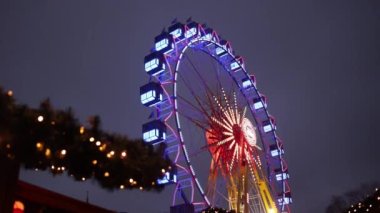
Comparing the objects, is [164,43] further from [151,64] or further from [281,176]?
[281,176]

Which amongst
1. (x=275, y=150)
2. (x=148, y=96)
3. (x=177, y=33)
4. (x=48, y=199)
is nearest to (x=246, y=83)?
(x=275, y=150)

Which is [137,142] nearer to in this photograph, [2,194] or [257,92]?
[2,194]

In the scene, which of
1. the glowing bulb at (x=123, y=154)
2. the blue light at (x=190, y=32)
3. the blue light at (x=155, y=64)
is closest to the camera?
the glowing bulb at (x=123, y=154)

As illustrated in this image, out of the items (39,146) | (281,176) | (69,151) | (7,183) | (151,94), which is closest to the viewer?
(39,146)

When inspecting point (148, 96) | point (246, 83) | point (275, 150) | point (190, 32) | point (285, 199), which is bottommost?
point (285, 199)

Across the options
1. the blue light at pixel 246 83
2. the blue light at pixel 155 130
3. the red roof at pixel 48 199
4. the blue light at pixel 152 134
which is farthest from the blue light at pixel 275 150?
the red roof at pixel 48 199

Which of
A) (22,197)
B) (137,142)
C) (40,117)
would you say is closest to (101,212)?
(22,197)

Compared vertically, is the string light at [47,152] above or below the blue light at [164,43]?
below

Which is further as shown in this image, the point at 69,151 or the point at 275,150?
the point at 275,150

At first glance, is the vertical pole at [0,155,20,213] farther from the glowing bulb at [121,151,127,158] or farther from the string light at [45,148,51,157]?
the glowing bulb at [121,151,127,158]

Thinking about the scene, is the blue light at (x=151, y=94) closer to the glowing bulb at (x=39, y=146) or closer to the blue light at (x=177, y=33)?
the blue light at (x=177, y=33)

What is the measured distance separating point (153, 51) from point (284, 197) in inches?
498

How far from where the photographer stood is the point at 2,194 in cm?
554

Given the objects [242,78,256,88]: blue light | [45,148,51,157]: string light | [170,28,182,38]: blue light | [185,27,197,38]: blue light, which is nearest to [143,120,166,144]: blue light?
[170,28,182,38]: blue light
